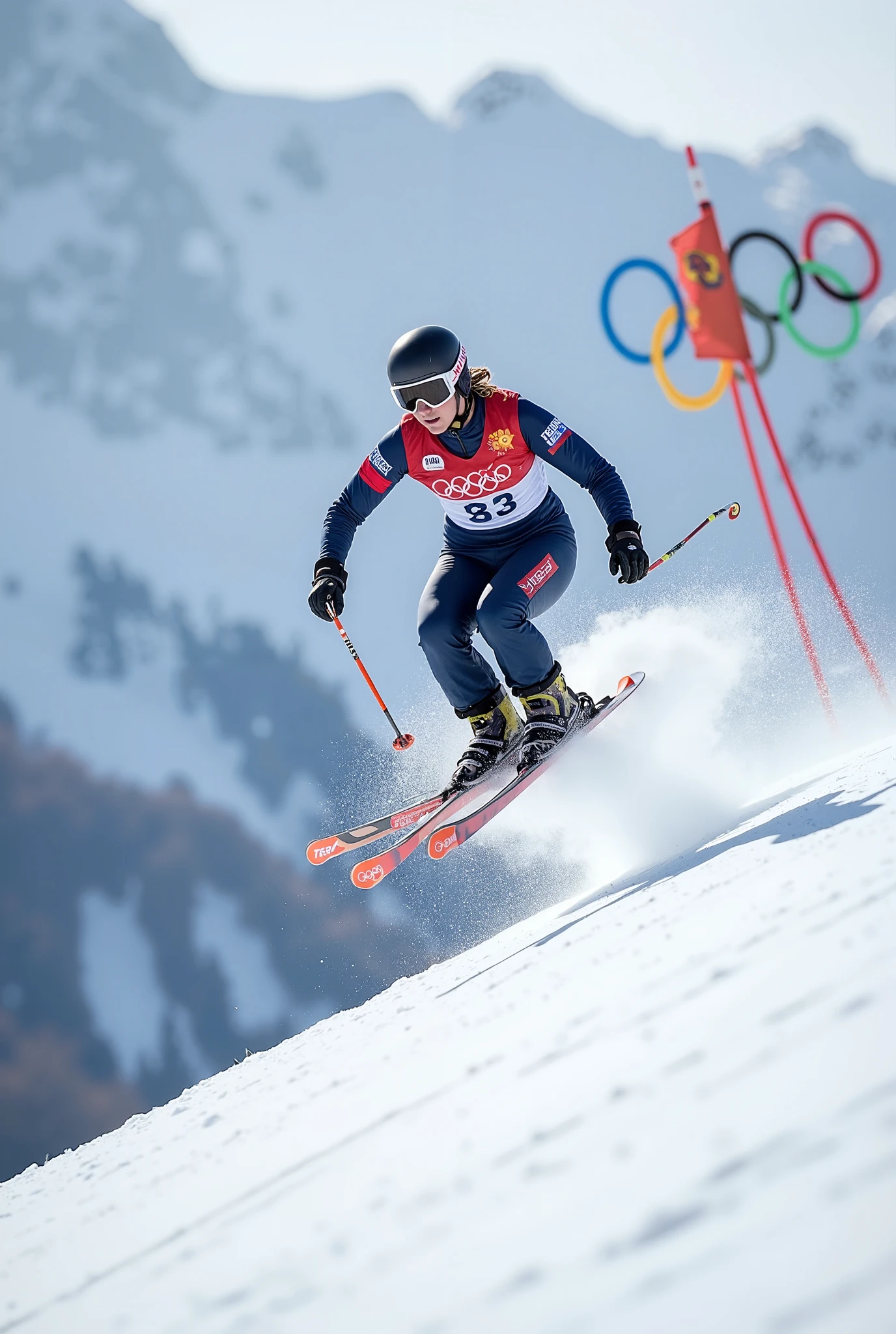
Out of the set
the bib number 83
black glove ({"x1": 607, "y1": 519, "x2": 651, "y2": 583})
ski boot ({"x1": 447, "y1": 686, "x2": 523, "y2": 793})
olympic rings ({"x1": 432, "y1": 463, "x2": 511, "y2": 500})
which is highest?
olympic rings ({"x1": 432, "y1": 463, "x2": 511, "y2": 500})

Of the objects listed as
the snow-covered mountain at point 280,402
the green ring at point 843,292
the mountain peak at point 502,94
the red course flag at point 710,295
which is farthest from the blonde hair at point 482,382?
the mountain peak at point 502,94

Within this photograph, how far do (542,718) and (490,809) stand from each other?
0.55 metres

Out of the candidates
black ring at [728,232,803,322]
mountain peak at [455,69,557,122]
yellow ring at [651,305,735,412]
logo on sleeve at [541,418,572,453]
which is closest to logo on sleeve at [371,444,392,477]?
logo on sleeve at [541,418,572,453]

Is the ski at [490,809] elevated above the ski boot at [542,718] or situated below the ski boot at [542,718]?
below

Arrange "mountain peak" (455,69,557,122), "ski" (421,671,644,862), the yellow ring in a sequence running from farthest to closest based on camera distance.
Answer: "mountain peak" (455,69,557,122), the yellow ring, "ski" (421,671,644,862)

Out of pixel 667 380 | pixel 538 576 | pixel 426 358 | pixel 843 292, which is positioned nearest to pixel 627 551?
pixel 538 576

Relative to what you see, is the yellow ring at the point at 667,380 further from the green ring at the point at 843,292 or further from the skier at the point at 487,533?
the skier at the point at 487,533

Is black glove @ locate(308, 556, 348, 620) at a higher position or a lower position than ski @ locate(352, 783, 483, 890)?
higher

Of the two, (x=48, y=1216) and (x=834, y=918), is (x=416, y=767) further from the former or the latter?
(x=834, y=918)

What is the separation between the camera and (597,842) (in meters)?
6.32

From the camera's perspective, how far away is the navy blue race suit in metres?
4.21

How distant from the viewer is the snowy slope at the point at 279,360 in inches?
1122

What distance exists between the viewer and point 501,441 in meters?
4.19

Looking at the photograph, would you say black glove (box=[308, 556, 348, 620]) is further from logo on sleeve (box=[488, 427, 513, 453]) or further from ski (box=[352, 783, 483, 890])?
ski (box=[352, 783, 483, 890])
